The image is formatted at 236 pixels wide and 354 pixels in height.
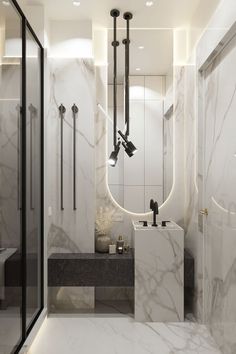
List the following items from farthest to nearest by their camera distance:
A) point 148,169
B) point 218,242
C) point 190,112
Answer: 1. point 148,169
2. point 190,112
3. point 218,242

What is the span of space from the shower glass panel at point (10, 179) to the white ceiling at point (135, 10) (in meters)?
0.70

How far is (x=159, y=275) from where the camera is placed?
302cm

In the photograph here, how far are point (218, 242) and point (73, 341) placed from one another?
137cm

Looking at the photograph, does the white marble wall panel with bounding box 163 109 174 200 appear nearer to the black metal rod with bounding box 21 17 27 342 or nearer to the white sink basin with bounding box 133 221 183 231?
the white sink basin with bounding box 133 221 183 231

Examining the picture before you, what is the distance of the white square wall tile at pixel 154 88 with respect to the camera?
3541mm

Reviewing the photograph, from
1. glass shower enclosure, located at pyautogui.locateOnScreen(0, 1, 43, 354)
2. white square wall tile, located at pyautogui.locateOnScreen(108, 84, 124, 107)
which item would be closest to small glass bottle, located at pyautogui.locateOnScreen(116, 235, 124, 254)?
glass shower enclosure, located at pyautogui.locateOnScreen(0, 1, 43, 354)

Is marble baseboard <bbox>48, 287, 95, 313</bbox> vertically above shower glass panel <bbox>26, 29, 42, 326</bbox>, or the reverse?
shower glass panel <bbox>26, 29, 42, 326</bbox>

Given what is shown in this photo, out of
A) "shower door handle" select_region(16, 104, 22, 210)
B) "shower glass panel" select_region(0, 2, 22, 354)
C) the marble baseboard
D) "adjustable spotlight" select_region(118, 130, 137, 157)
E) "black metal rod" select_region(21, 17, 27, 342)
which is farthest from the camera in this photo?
the marble baseboard

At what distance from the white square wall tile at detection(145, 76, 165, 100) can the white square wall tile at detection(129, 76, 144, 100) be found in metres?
0.05

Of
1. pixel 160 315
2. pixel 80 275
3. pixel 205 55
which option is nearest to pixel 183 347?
pixel 160 315

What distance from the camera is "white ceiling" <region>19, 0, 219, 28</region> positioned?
2969 millimetres

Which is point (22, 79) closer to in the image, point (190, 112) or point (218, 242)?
point (190, 112)

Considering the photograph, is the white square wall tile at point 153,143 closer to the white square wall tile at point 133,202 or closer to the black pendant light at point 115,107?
the white square wall tile at point 133,202

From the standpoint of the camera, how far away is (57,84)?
11.0 ft
